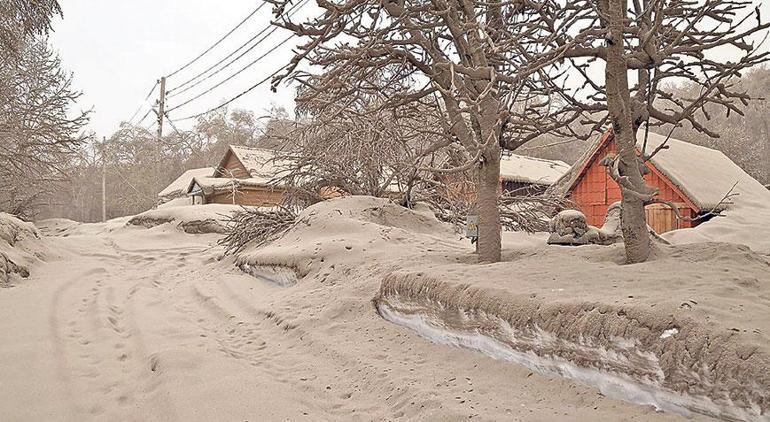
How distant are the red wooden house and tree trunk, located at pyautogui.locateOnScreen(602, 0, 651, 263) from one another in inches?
357

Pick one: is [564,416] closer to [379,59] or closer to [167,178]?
[379,59]

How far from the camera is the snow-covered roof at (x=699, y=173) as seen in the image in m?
14.1

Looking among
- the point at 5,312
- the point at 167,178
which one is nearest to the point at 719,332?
the point at 5,312

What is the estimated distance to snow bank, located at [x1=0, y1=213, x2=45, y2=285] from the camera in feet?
23.8

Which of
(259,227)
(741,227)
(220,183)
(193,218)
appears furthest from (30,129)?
(741,227)

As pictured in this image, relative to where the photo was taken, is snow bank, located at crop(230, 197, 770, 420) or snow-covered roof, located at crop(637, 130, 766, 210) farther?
snow-covered roof, located at crop(637, 130, 766, 210)

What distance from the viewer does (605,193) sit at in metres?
17.3

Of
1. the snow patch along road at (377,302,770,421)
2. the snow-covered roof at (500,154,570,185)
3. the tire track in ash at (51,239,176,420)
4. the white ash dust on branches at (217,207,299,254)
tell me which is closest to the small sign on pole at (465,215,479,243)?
the snow patch along road at (377,302,770,421)

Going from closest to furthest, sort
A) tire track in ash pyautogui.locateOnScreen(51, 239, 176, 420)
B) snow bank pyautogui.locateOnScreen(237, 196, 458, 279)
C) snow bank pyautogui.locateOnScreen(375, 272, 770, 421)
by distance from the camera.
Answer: snow bank pyautogui.locateOnScreen(375, 272, 770, 421) → tire track in ash pyautogui.locateOnScreen(51, 239, 176, 420) → snow bank pyautogui.locateOnScreen(237, 196, 458, 279)

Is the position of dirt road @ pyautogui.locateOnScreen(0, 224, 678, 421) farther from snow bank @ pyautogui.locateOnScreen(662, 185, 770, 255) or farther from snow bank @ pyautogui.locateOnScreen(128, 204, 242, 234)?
snow bank @ pyautogui.locateOnScreen(128, 204, 242, 234)

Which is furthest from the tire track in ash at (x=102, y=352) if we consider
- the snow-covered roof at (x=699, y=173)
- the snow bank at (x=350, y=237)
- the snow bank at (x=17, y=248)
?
the snow-covered roof at (x=699, y=173)

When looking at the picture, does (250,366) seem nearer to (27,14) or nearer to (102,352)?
(102,352)

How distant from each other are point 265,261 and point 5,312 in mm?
3139

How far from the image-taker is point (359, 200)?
30.4 feet
